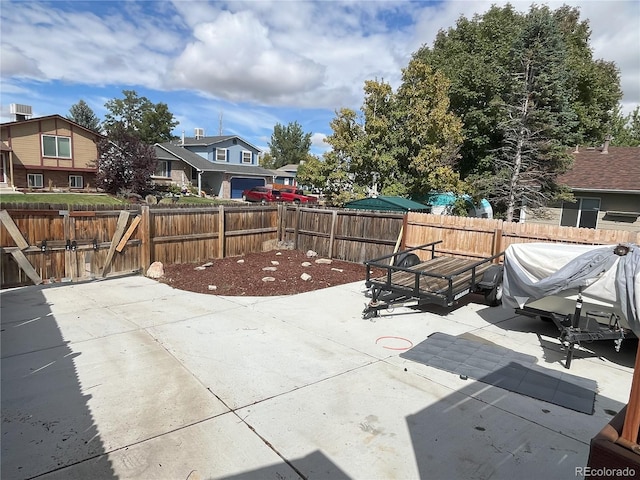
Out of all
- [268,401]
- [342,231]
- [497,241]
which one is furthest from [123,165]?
[268,401]

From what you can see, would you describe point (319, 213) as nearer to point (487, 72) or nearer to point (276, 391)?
point (276, 391)

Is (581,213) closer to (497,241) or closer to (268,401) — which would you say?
(497,241)

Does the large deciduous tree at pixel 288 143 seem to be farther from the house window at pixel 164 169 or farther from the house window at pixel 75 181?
the house window at pixel 75 181

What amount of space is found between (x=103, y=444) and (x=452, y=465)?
3.21 m

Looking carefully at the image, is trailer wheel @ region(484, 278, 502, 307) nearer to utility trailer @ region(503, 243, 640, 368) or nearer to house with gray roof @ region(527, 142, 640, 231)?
utility trailer @ region(503, 243, 640, 368)

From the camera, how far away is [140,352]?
576 cm

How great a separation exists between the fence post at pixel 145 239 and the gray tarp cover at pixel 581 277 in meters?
8.74

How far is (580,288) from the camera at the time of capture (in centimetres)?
585

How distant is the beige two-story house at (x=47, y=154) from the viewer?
89.1 feet

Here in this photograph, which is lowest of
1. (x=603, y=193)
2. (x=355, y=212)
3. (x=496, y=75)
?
(x=355, y=212)

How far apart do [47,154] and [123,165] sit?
7.40 metres

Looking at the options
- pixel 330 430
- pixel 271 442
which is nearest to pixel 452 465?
pixel 330 430

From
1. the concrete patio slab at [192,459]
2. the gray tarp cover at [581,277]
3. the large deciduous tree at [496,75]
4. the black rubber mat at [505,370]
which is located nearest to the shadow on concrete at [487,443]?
the black rubber mat at [505,370]

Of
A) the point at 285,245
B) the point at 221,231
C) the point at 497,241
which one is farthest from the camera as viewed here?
the point at 285,245
